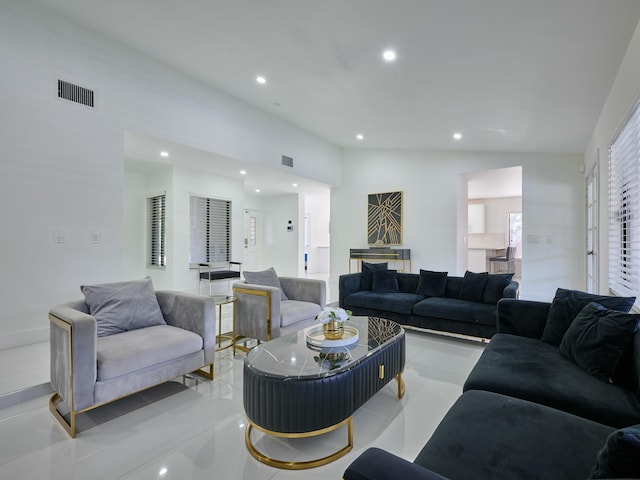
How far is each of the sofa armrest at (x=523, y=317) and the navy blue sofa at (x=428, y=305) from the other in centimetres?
95

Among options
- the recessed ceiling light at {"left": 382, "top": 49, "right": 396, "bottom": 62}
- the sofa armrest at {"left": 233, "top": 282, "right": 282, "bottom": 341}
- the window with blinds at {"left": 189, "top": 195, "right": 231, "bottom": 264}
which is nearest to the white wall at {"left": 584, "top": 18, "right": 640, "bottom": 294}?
the recessed ceiling light at {"left": 382, "top": 49, "right": 396, "bottom": 62}

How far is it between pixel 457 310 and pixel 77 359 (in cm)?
352

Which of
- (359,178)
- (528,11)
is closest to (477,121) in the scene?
(528,11)

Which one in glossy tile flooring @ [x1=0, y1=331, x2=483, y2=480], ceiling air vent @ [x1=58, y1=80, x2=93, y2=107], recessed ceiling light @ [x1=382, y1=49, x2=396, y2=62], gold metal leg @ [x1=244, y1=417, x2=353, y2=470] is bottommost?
glossy tile flooring @ [x1=0, y1=331, x2=483, y2=480]

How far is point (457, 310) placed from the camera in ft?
12.3

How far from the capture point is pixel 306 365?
201 cm

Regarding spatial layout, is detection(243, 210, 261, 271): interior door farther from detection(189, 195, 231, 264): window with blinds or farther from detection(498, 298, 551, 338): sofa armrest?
detection(498, 298, 551, 338): sofa armrest

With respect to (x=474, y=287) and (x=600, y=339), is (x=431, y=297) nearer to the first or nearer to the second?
(x=474, y=287)

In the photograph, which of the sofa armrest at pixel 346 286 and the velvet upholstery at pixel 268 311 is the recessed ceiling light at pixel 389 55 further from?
the sofa armrest at pixel 346 286

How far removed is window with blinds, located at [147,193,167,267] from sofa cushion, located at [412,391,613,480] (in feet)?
19.6

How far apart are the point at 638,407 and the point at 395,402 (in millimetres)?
1357

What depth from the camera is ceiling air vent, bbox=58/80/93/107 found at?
3504 millimetres

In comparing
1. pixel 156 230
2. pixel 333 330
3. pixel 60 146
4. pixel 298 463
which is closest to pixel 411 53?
pixel 333 330

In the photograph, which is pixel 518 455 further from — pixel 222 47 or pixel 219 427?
pixel 222 47
